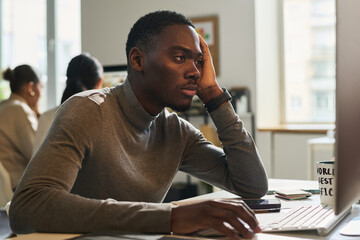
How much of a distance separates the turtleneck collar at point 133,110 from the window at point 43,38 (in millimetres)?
4487

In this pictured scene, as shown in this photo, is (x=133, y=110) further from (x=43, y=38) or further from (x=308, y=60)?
(x=43, y=38)

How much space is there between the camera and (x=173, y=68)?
134 cm

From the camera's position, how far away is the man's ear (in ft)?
4.66

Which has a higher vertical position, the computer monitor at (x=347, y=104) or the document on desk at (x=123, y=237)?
the computer monitor at (x=347, y=104)

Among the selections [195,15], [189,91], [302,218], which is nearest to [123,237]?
[302,218]

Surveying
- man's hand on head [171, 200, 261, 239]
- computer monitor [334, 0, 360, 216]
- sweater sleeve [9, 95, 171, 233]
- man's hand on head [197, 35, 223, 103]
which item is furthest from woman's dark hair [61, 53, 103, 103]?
computer monitor [334, 0, 360, 216]

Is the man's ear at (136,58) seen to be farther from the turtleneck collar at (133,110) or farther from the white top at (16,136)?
the white top at (16,136)

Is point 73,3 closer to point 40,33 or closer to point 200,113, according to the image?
point 40,33

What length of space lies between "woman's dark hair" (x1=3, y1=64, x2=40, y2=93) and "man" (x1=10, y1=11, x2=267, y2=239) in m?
2.23

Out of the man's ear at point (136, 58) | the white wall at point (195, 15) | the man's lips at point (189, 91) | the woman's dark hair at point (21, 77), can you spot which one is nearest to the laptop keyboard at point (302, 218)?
the man's lips at point (189, 91)

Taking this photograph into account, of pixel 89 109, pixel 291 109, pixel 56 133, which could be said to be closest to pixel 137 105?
pixel 89 109

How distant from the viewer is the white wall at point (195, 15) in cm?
449

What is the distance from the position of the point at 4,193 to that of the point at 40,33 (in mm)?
3634

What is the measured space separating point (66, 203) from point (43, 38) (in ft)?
17.1
